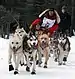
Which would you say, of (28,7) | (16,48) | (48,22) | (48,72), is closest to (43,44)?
(48,72)

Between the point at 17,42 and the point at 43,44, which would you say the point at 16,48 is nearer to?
the point at 17,42

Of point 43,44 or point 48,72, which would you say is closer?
point 48,72

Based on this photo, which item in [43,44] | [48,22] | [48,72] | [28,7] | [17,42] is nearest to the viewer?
[17,42]

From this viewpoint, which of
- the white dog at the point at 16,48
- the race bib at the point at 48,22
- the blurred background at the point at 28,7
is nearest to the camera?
the white dog at the point at 16,48

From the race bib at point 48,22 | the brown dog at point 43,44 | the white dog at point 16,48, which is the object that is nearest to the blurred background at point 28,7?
the race bib at point 48,22

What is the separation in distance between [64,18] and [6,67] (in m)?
5.19

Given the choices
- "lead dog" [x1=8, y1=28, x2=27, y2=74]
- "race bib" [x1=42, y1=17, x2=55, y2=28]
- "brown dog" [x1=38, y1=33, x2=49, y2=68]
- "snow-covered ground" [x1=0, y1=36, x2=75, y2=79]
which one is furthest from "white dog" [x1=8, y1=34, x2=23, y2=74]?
"race bib" [x1=42, y1=17, x2=55, y2=28]

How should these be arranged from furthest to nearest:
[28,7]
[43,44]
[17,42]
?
[28,7] → [43,44] → [17,42]

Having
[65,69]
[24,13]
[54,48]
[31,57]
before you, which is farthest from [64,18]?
[24,13]

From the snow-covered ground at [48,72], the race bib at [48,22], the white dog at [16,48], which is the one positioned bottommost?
the snow-covered ground at [48,72]

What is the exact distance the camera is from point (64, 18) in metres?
14.7

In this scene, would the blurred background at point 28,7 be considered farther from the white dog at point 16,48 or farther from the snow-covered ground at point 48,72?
the white dog at point 16,48

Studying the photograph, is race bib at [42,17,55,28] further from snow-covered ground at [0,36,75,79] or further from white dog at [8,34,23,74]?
white dog at [8,34,23,74]

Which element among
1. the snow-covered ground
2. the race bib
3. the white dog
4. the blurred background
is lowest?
the snow-covered ground
